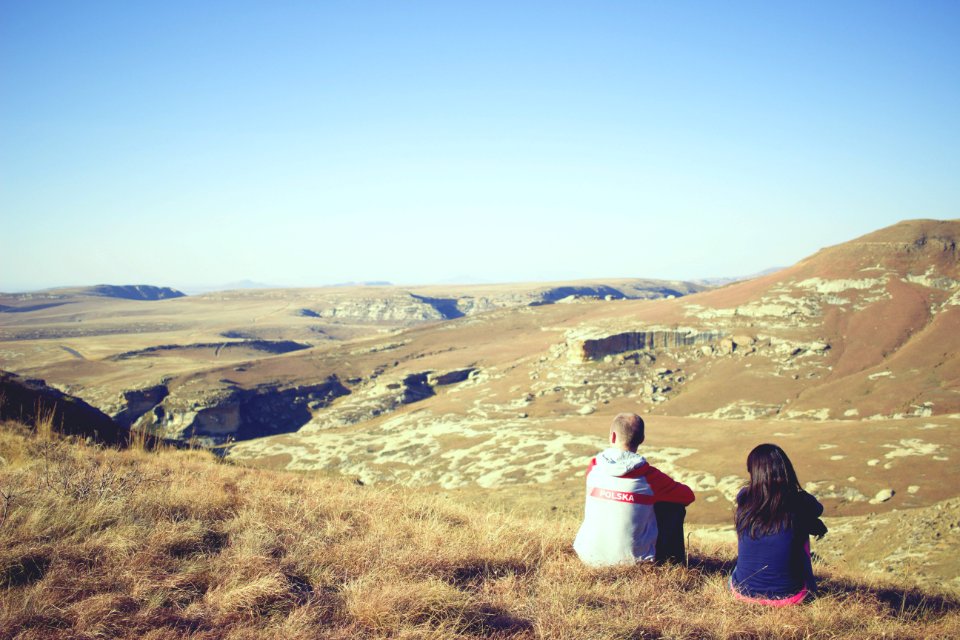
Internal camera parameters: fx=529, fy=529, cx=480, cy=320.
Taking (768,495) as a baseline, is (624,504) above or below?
below

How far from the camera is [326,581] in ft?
14.8

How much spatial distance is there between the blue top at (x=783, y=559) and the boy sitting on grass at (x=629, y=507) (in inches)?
27.7

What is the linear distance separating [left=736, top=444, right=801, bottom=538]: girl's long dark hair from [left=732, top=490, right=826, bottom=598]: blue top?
0.07 meters

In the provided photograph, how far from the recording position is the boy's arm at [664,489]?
5074 millimetres

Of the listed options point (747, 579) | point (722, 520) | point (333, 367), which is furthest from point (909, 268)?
point (333, 367)

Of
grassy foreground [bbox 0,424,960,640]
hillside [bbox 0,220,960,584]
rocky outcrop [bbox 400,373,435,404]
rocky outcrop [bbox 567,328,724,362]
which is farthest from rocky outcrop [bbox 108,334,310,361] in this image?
grassy foreground [bbox 0,424,960,640]

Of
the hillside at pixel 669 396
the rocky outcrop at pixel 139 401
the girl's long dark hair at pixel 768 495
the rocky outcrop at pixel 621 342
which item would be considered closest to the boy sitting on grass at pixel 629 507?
the girl's long dark hair at pixel 768 495

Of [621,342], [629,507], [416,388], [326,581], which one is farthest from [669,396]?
[326,581]

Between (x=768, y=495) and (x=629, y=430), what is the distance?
130 cm

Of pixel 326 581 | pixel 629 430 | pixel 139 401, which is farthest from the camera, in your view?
pixel 139 401

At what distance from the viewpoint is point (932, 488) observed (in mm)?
18031

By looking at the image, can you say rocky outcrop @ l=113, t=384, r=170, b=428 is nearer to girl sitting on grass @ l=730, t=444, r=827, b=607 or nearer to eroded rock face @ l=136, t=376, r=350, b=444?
eroded rock face @ l=136, t=376, r=350, b=444

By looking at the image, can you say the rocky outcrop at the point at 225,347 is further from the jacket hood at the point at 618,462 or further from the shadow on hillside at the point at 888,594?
the shadow on hillside at the point at 888,594

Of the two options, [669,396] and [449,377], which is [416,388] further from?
[669,396]
